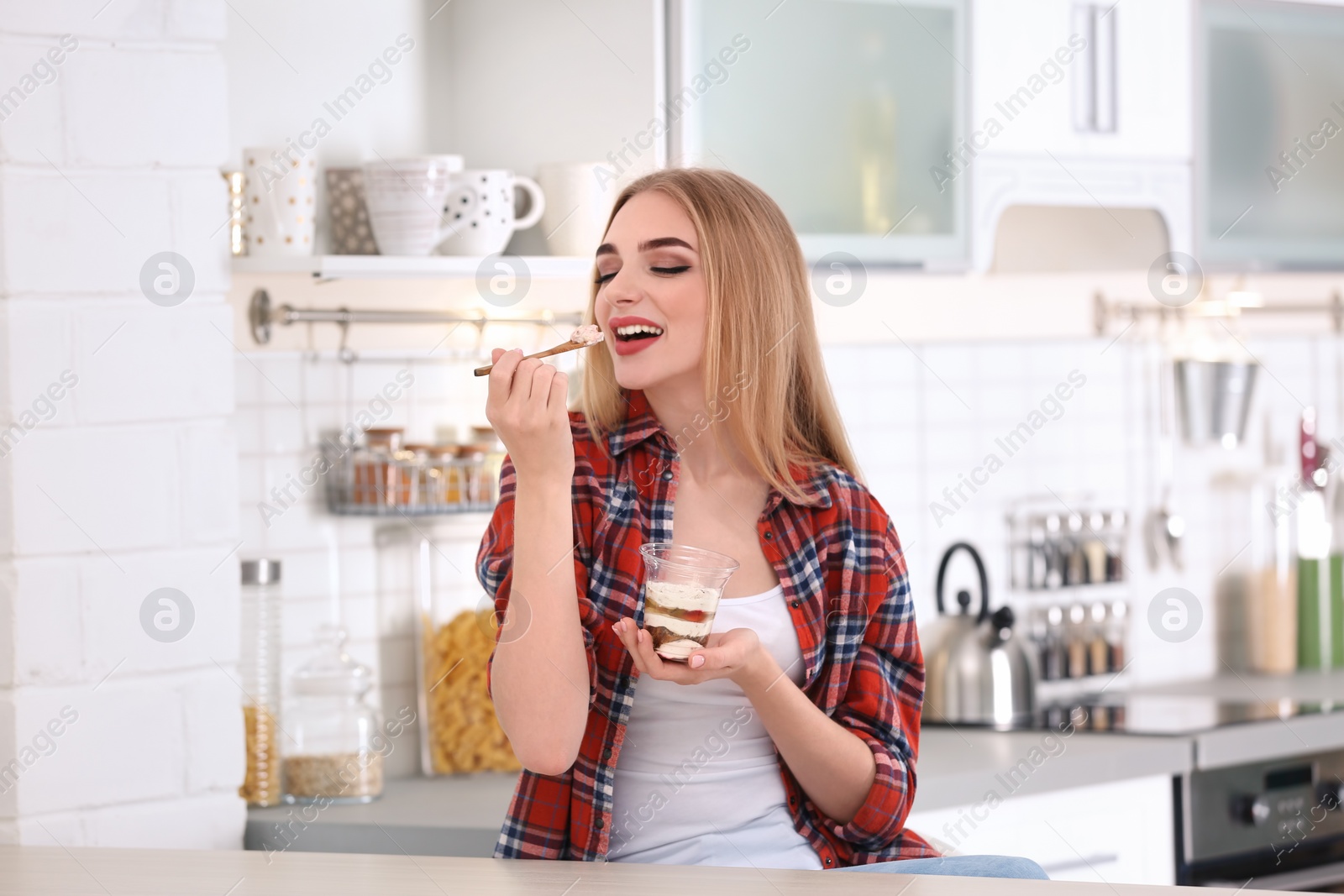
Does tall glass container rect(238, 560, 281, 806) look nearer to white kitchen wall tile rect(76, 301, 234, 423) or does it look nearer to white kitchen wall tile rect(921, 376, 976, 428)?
white kitchen wall tile rect(76, 301, 234, 423)

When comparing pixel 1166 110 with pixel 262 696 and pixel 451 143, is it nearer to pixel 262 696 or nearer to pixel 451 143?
pixel 451 143

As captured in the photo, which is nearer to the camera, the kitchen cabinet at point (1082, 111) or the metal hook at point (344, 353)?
the metal hook at point (344, 353)

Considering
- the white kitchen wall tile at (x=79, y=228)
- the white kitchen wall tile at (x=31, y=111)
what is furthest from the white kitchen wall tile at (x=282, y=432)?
the white kitchen wall tile at (x=31, y=111)

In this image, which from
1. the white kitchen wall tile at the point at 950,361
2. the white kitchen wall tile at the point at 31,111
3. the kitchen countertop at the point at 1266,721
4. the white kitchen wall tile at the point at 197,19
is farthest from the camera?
the white kitchen wall tile at the point at 950,361

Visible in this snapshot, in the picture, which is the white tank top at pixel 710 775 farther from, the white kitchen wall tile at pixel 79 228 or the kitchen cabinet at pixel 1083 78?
the kitchen cabinet at pixel 1083 78

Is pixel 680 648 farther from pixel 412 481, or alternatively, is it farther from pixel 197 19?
pixel 197 19

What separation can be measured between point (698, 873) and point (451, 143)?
1.46m

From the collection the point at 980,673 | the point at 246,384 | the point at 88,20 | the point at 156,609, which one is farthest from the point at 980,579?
the point at 88,20

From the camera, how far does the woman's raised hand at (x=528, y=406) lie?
4.26 ft

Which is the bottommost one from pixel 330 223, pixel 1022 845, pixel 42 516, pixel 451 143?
pixel 1022 845

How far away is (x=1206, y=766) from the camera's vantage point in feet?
7.69

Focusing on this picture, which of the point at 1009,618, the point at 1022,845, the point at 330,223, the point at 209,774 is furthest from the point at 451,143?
the point at 1022,845

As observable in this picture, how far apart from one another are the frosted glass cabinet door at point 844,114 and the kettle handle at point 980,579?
529 millimetres

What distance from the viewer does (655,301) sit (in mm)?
1500
